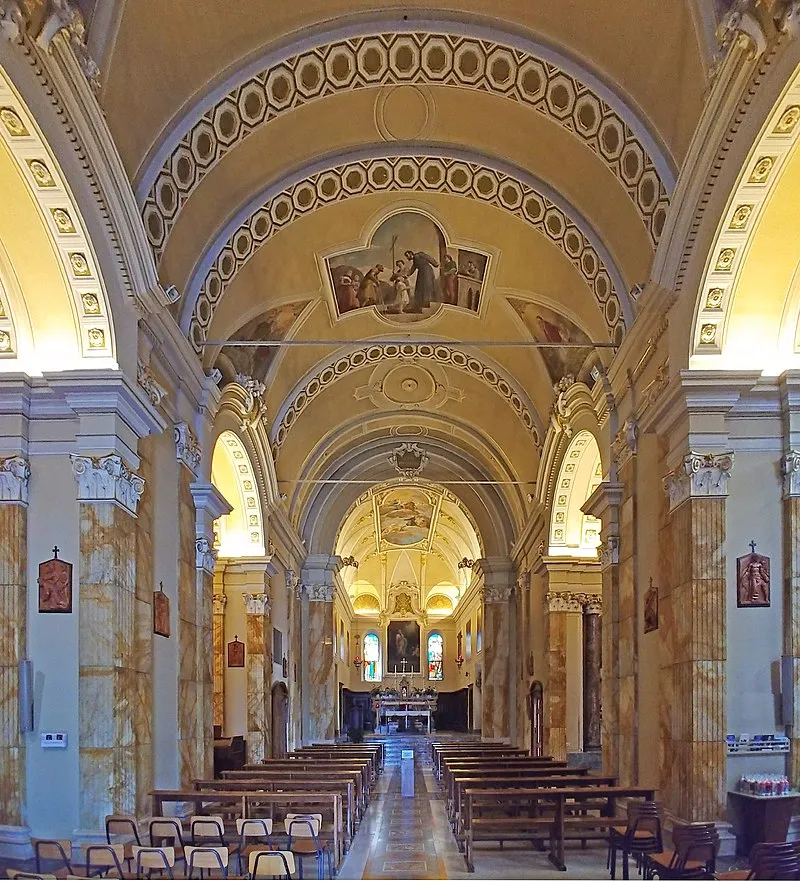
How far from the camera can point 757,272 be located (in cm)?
1159

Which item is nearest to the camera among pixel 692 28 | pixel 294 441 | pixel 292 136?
pixel 692 28

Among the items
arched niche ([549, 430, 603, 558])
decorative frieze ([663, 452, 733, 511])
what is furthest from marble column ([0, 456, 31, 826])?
arched niche ([549, 430, 603, 558])

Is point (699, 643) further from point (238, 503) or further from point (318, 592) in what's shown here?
point (318, 592)

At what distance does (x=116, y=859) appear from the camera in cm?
879

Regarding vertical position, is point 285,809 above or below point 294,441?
below

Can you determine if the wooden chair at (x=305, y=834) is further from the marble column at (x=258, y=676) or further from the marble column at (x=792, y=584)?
the marble column at (x=258, y=676)

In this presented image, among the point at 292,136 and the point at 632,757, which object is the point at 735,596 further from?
the point at 292,136

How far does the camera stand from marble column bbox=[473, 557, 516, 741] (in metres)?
29.1

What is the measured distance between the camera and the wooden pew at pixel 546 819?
12039 mm

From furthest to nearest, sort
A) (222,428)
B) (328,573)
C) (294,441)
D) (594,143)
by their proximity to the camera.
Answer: (328,573), (294,441), (222,428), (594,143)

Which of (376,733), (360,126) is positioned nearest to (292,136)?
(360,126)

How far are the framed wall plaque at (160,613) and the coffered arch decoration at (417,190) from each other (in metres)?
3.69

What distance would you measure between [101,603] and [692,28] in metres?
8.38

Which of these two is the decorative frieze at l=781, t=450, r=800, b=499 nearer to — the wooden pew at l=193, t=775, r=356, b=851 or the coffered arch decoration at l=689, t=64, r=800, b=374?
the coffered arch decoration at l=689, t=64, r=800, b=374
